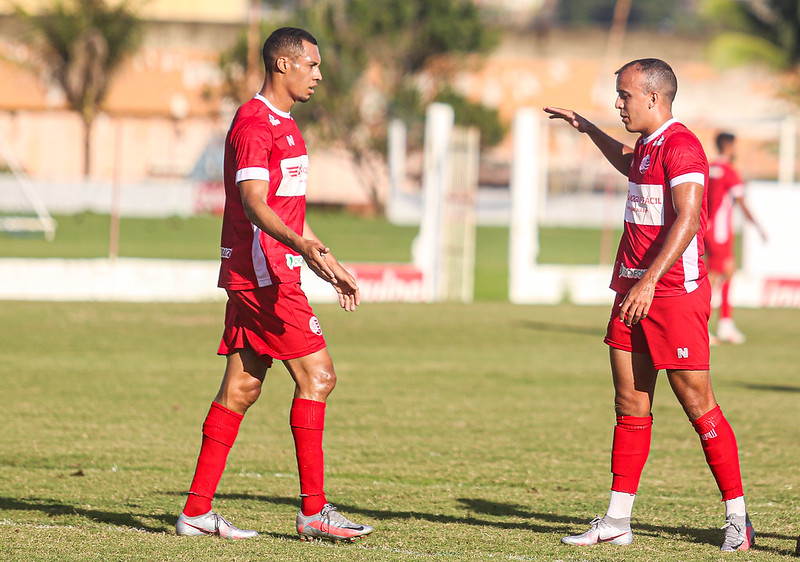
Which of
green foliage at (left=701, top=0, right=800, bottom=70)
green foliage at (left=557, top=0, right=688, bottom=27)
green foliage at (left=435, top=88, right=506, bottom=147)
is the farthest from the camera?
green foliage at (left=557, top=0, right=688, bottom=27)

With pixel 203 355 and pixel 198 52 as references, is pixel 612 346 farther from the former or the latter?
pixel 198 52

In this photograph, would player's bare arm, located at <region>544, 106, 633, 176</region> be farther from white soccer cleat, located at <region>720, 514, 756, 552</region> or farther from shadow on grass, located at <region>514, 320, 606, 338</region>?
shadow on grass, located at <region>514, 320, 606, 338</region>

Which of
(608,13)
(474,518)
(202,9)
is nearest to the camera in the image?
(474,518)

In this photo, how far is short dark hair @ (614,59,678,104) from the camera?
17.3 feet

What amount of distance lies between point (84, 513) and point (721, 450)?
2.91 meters

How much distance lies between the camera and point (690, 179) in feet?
16.7

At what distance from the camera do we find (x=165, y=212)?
32.1m

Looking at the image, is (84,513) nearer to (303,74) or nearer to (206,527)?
(206,527)

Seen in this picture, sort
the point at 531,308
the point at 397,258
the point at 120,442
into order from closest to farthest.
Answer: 1. the point at 120,442
2. the point at 531,308
3. the point at 397,258

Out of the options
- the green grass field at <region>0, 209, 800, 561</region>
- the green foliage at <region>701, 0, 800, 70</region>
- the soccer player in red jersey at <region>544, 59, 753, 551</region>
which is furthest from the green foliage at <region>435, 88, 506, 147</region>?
the soccer player in red jersey at <region>544, 59, 753, 551</region>

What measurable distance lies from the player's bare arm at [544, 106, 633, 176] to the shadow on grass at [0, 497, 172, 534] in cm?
264

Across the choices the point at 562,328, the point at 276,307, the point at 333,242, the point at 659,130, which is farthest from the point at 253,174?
the point at 333,242

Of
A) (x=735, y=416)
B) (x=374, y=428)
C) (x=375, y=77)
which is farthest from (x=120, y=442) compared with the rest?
(x=375, y=77)

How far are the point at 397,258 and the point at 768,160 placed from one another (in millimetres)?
18011
